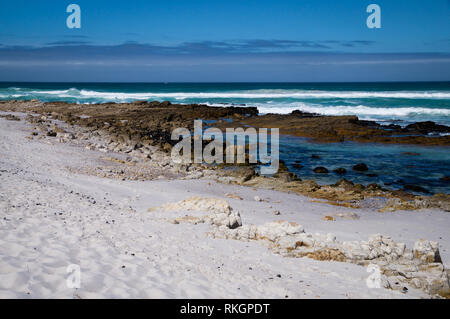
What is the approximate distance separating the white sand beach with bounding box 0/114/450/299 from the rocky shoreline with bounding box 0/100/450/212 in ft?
4.03

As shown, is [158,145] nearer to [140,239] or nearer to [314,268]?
[140,239]

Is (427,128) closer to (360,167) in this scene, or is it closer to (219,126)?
(360,167)

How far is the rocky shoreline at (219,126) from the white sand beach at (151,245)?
1227mm

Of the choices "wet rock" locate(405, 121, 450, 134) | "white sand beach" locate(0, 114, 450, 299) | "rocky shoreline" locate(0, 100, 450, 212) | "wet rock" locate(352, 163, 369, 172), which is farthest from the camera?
"wet rock" locate(405, 121, 450, 134)

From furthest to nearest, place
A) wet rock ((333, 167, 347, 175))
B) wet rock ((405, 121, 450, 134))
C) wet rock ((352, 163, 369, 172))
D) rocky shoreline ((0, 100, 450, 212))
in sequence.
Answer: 1. wet rock ((405, 121, 450, 134))
2. wet rock ((352, 163, 369, 172))
3. wet rock ((333, 167, 347, 175))
4. rocky shoreline ((0, 100, 450, 212))

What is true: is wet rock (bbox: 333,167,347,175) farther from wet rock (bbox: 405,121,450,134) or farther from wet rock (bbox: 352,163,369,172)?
wet rock (bbox: 405,121,450,134)

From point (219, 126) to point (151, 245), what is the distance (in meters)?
21.9

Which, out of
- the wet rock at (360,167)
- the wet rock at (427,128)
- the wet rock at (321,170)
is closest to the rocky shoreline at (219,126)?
the wet rock at (427,128)

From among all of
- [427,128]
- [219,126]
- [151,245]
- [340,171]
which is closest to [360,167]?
[340,171]

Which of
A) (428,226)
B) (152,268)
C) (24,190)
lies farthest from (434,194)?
(24,190)

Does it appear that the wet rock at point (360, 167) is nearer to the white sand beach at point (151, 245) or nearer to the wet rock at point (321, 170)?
the wet rock at point (321, 170)

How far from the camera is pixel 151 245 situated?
554 cm

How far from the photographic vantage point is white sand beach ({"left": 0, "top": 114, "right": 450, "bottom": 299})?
412 cm

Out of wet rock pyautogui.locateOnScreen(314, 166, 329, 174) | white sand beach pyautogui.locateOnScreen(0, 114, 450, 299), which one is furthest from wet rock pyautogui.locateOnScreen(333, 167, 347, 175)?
white sand beach pyautogui.locateOnScreen(0, 114, 450, 299)
